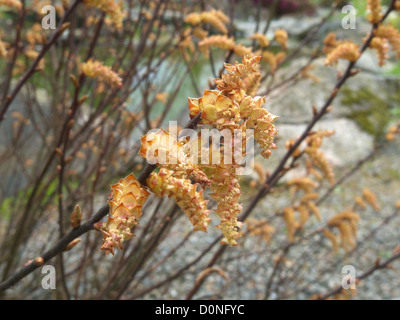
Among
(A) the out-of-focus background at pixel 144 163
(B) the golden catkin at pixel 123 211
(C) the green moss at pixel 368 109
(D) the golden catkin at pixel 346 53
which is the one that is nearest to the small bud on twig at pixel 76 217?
(B) the golden catkin at pixel 123 211

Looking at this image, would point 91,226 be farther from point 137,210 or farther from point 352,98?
point 352,98

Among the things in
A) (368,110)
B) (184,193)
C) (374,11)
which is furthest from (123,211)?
(368,110)

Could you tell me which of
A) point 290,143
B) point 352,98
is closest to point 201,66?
point 352,98

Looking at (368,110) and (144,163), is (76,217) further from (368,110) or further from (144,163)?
(368,110)

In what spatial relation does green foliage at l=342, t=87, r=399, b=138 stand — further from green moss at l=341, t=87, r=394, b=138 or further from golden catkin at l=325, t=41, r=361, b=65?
golden catkin at l=325, t=41, r=361, b=65

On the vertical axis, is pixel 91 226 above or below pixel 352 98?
below

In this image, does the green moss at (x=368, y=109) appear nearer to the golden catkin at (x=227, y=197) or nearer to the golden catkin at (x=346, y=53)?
the golden catkin at (x=346, y=53)
